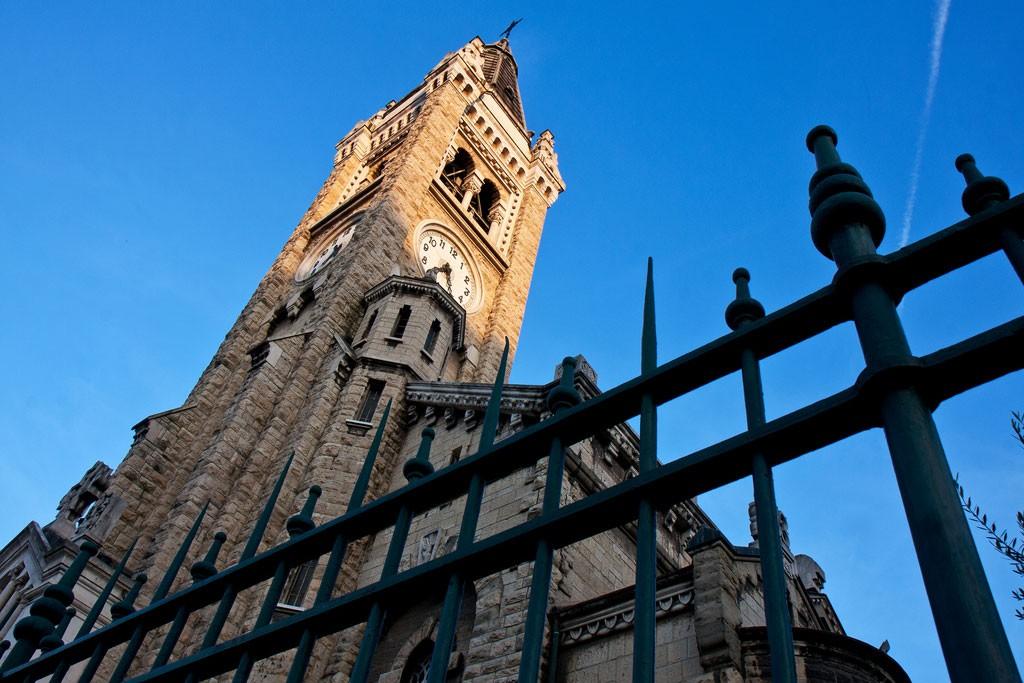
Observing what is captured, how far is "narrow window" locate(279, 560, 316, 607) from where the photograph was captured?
16219 millimetres

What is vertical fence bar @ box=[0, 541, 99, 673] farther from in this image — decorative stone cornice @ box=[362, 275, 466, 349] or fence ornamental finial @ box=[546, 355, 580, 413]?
decorative stone cornice @ box=[362, 275, 466, 349]

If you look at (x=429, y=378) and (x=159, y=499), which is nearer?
(x=159, y=499)

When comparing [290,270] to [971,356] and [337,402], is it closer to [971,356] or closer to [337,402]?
[337,402]

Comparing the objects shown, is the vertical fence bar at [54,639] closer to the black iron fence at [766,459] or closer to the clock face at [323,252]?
the black iron fence at [766,459]

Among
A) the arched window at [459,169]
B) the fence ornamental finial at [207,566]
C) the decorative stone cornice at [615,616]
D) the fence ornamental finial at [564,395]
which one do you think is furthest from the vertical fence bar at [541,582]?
the arched window at [459,169]

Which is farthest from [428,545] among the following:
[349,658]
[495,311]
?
[495,311]

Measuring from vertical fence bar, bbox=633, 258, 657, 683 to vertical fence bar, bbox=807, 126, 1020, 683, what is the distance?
714 millimetres

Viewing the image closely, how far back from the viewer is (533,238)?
37.5 meters

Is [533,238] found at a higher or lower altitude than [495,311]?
higher

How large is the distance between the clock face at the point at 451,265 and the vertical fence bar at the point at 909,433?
26890mm

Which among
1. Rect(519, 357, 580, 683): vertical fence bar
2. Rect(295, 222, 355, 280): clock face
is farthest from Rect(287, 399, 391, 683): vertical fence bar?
Rect(295, 222, 355, 280): clock face

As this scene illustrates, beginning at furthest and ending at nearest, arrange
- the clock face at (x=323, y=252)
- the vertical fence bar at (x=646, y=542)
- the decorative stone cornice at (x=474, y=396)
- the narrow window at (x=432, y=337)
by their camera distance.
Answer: the clock face at (x=323, y=252) < the narrow window at (x=432, y=337) < the decorative stone cornice at (x=474, y=396) < the vertical fence bar at (x=646, y=542)

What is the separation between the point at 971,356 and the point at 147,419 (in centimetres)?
2300

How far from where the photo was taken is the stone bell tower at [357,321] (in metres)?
19.3
